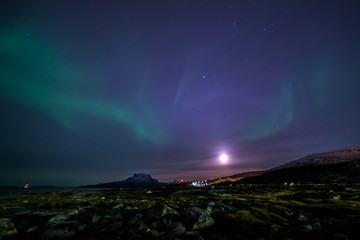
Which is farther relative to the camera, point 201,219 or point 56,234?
point 201,219

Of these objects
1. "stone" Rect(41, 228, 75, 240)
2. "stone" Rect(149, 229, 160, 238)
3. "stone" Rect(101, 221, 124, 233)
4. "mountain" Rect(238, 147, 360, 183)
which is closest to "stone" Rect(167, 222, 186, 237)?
"stone" Rect(149, 229, 160, 238)

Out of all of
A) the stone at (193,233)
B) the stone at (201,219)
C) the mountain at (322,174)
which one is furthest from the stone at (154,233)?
the mountain at (322,174)

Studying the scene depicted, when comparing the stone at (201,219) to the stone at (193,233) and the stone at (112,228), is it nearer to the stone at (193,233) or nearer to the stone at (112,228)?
the stone at (193,233)

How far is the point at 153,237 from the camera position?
11.9 meters

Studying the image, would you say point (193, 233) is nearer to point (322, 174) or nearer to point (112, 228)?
point (112, 228)

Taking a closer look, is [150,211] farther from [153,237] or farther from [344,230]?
[344,230]

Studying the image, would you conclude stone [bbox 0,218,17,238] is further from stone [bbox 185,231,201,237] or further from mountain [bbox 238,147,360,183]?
mountain [bbox 238,147,360,183]

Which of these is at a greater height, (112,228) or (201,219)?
(201,219)

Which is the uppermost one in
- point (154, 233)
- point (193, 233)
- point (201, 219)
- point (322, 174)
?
point (322, 174)

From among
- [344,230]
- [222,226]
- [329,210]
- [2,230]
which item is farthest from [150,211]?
[329,210]

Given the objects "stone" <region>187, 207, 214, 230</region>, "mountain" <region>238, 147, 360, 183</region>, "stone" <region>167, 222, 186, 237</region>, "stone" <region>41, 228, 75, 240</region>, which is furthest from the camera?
"mountain" <region>238, 147, 360, 183</region>

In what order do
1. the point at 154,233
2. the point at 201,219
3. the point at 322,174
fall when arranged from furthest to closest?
the point at 322,174, the point at 201,219, the point at 154,233

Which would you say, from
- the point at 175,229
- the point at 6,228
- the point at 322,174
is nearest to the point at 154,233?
the point at 175,229

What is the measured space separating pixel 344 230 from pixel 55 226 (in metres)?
21.4
